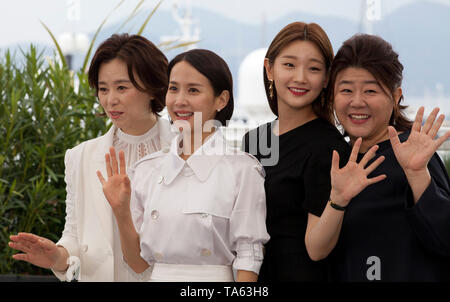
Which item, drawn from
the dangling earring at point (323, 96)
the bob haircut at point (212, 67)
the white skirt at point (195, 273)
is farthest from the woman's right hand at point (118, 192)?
the dangling earring at point (323, 96)

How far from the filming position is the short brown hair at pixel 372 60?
4.88 ft

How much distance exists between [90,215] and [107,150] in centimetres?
22

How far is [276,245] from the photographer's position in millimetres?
1475

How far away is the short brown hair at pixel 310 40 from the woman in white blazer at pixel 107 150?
41cm

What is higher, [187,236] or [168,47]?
[168,47]

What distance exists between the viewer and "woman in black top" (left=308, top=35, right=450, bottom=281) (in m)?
1.36

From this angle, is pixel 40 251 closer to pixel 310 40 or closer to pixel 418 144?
pixel 310 40

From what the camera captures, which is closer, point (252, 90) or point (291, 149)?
point (291, 149)

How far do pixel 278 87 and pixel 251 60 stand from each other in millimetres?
5193

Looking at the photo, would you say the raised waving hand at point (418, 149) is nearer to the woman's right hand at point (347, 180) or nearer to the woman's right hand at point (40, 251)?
the woman's right hand at point (347, 180)

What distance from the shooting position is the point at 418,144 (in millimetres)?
1368
